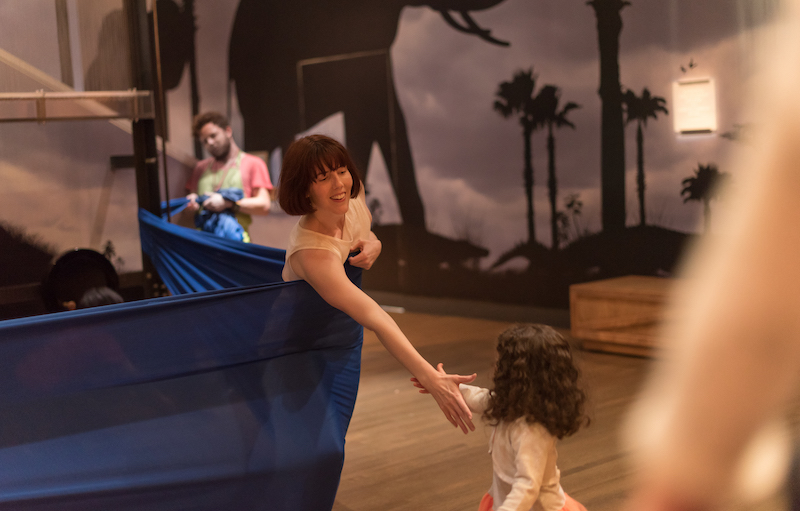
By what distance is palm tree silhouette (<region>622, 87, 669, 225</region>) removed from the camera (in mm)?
5305

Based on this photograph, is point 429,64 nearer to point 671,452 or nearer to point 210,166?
point 210,166

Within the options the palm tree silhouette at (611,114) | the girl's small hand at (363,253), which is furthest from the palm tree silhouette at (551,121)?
the girl's small hand at (363,253)

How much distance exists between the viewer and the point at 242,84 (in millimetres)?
8172

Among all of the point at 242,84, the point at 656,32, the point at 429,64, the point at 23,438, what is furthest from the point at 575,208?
the point at 23,438

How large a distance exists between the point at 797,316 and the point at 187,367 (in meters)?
1.94

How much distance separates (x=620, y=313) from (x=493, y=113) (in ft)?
7.12

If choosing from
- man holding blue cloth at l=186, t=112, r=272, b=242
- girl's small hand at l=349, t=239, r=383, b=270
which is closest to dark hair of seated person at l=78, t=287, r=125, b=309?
man holding blue cloth at l=186, t=112, r=272, b=242

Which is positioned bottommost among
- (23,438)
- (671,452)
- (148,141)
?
(23,438)

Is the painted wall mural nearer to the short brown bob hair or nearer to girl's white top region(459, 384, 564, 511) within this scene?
the short brown bob hair

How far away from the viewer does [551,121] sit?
5.93m

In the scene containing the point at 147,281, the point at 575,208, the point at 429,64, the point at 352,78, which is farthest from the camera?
the point at 352,78

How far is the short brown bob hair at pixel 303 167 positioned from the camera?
2164 millimetres

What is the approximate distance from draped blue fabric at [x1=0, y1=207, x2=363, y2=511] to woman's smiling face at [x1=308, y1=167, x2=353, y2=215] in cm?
24

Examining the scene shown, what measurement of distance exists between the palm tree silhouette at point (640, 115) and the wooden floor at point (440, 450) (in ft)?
4.07
